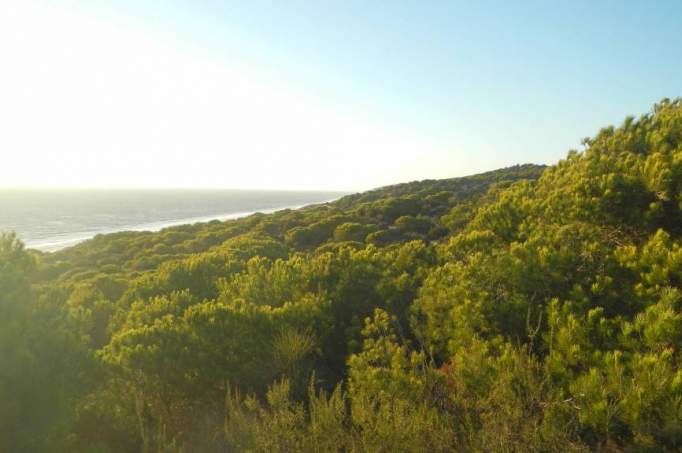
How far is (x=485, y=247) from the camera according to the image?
1088 centimetres

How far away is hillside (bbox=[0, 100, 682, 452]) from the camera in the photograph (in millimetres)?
5102

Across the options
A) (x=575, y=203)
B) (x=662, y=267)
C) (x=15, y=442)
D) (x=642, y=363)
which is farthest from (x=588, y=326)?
(x=15, y=442)

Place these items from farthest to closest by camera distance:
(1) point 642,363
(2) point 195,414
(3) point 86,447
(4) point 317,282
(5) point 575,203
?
1. (4) point 317,282
2. (5) point 575,203
3. (2) point 195,414
4. (3) point 86,447
5. (1) point 642,363

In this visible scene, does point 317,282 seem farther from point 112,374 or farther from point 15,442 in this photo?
point 15,442

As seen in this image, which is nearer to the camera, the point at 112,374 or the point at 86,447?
the point at 86,447

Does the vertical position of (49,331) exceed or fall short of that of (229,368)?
it exceeds it

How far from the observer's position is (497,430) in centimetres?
473

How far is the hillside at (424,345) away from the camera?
16.7ft

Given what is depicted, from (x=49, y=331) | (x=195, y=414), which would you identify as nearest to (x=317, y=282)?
(x=195, y=414)

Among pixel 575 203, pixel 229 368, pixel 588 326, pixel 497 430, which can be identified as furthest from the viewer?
pixel 575 203

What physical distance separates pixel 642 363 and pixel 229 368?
7.08m

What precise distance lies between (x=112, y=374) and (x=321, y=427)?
16.2 feet


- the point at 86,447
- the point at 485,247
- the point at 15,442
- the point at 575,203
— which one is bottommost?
the point at 86,447

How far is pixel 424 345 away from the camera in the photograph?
9.15 metres
